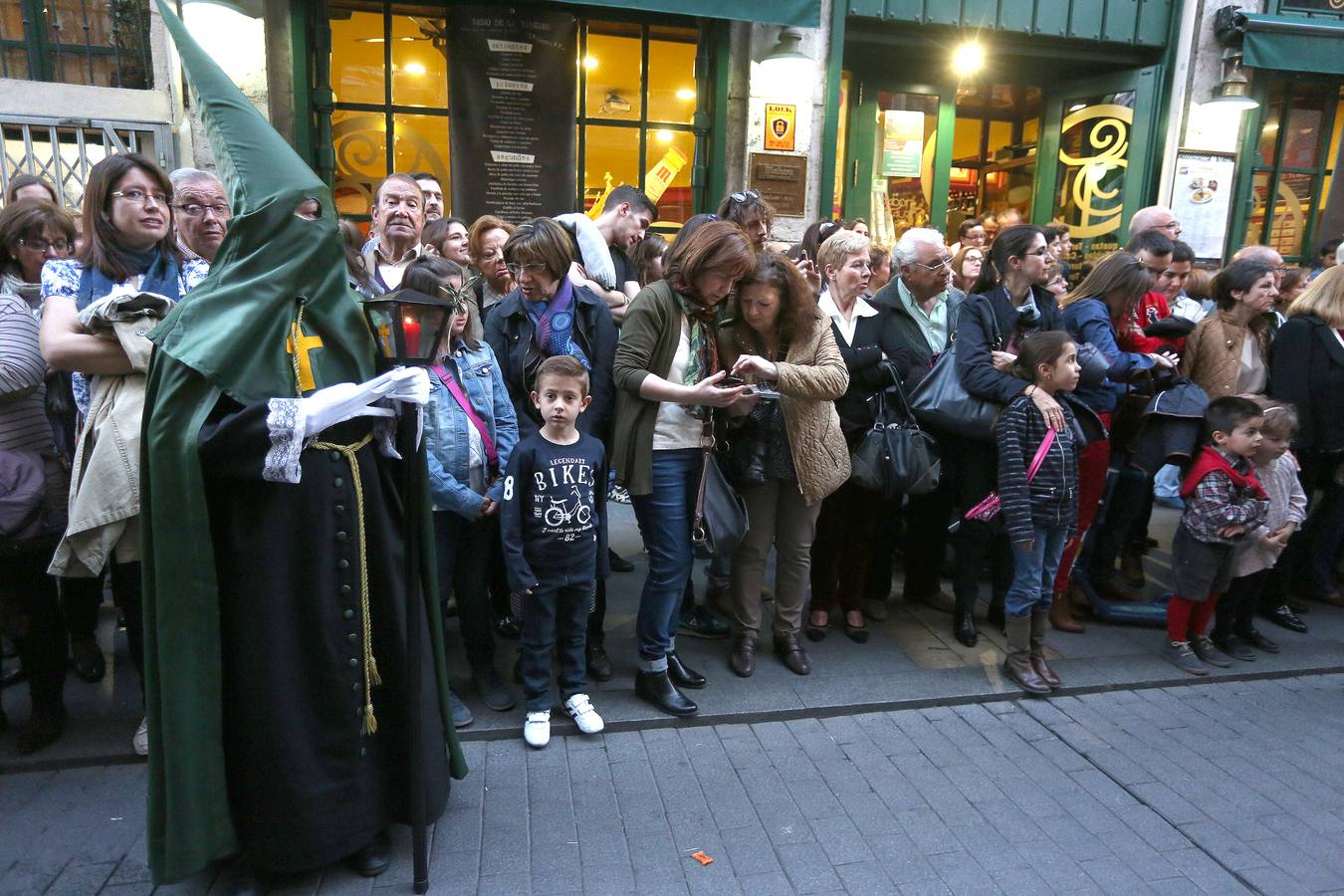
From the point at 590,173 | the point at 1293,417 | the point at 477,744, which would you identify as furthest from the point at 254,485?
the point at 590,173

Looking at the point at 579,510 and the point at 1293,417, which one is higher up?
the point at 1293,417

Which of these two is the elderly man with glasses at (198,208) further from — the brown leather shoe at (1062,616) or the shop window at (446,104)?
the brown leather shoe at (1062,616)

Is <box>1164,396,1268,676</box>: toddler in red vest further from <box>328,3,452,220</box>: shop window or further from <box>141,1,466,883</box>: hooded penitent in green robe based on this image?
<box>328,3,452,220</box>: shop window

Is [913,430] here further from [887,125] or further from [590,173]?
[887,125]

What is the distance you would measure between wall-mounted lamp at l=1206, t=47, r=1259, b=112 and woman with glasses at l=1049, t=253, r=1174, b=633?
16.7ft

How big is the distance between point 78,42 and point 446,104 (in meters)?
2.80

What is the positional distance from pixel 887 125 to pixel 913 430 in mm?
5402

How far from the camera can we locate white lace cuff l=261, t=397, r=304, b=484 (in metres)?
2.33

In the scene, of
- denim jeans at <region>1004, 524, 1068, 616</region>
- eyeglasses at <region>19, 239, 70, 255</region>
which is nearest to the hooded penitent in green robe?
eyeglasses at <region>19, 239, 70, 255</region>

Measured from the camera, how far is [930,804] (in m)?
3.21

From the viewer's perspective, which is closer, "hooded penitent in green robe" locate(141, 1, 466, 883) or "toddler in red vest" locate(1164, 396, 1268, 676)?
"hooded penitent in green robe" locate(141, 1, 466, 883)

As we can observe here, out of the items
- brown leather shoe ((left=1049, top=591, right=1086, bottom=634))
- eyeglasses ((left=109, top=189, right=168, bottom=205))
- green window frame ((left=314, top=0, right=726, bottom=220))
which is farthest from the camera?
Result: green window frame ((left=314, top=0, right=726, bottom=220))

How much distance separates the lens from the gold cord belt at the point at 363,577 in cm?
260

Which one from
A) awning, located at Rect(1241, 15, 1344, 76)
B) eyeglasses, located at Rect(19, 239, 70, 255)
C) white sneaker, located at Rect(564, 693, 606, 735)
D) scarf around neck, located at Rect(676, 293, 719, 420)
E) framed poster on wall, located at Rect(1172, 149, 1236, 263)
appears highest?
awning, located at Rect(1241, 15, 1344, 76)
